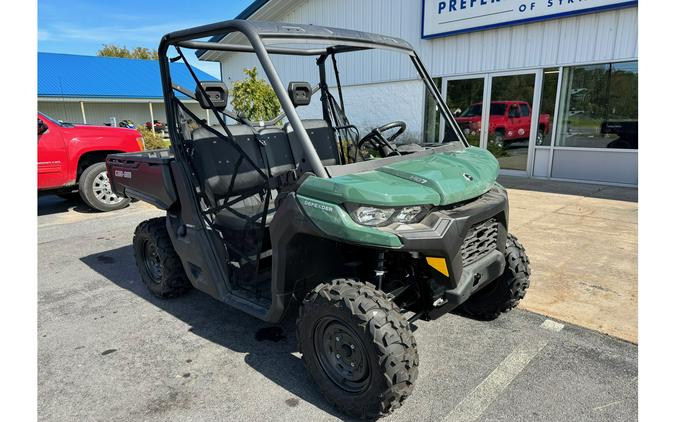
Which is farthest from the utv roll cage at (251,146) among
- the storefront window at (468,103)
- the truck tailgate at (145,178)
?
the storefront window at (468,103)

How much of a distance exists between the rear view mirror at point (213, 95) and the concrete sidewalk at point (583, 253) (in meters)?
2.94

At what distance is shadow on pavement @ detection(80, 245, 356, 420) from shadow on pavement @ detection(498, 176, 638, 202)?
21.9ft

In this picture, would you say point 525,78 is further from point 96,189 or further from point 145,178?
point 96,189

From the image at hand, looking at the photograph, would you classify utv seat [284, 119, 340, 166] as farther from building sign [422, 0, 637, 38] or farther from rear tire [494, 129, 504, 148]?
rear tire [494, 129, 504, 148]

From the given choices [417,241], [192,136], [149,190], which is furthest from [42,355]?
[417,241]

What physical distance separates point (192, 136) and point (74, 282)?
7.43 feet

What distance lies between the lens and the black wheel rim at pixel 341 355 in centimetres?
231

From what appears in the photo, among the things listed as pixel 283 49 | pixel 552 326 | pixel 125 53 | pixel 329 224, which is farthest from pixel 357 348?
pixel 125 53

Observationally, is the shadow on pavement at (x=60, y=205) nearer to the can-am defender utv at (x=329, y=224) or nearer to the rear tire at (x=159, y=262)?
the rear tire at (x=159, y=262)

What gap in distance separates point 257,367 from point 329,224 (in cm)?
129

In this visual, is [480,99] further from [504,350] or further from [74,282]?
[74,282]

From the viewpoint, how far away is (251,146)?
12.4ft

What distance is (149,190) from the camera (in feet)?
12.0

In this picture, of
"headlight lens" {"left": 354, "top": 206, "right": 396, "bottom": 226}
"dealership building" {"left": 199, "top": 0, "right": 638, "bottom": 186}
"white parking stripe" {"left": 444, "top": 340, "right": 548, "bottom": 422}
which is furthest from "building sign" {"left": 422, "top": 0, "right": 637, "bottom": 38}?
"headlight lens" {"left": 354, "top": 206, "right": 396, "bottom": 226}
